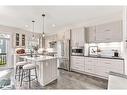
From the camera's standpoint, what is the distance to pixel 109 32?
160 inches

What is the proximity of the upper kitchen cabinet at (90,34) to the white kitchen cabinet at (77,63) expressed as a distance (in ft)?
3.11

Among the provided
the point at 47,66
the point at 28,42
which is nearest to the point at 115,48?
the point at 47,66

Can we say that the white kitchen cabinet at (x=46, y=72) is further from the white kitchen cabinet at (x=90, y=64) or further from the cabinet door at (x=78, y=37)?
the cabinet door at (x=78, y=37)

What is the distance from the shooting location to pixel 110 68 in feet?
12.2

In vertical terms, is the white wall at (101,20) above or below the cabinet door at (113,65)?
above

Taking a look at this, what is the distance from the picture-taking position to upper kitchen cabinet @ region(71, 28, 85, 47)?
4.93 metres

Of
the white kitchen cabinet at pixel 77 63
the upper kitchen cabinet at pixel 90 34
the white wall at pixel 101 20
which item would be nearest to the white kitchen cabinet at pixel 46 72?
the white kitchen cabinet at pixel 77 63

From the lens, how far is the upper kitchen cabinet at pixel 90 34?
15.1 feet

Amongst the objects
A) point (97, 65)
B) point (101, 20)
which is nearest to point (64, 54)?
point (97, 65)

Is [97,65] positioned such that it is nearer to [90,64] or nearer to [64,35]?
[90,64]

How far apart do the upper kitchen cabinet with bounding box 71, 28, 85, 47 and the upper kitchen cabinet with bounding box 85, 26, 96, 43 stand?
214mm

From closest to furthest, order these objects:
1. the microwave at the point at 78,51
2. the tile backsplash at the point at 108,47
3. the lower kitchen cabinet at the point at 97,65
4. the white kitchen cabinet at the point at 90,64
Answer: the lower kitchen cabinet at the point at 97,65
the tile backsplash at the point at 108,47
the white kitchen cabinet at the point at 90,64
the microwave at the point at 78,51

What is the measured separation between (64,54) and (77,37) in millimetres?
1292
